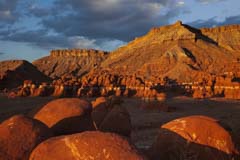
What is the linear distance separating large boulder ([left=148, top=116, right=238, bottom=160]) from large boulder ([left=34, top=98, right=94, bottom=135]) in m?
2.06

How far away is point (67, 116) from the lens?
9477 millimetres

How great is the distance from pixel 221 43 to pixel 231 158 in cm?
9131

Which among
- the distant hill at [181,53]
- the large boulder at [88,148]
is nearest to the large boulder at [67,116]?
the large boulder at [88,148]

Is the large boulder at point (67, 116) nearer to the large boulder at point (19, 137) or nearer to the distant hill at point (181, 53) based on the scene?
the large boulder at point (19, 137)

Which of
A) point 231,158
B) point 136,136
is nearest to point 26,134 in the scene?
point 231,158

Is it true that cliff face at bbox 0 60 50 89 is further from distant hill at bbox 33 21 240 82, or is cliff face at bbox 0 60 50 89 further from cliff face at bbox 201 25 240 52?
cliff face at bbox 201 25 240 52

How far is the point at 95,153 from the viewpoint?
5453mm

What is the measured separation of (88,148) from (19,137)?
2274 mm

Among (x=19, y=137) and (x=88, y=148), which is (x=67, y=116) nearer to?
(x=19, y=137)

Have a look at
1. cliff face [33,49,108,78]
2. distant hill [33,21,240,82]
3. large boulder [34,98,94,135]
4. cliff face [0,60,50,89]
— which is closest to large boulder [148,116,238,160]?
large boulder [34,98,94,135]

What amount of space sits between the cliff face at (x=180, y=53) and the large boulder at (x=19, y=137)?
52710 millimetres

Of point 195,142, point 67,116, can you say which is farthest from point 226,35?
point 195,142

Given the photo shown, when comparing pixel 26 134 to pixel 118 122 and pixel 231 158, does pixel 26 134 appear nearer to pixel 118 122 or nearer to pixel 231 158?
pixel 231 158

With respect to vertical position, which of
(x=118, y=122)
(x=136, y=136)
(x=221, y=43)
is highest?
(x=221, y=43)
